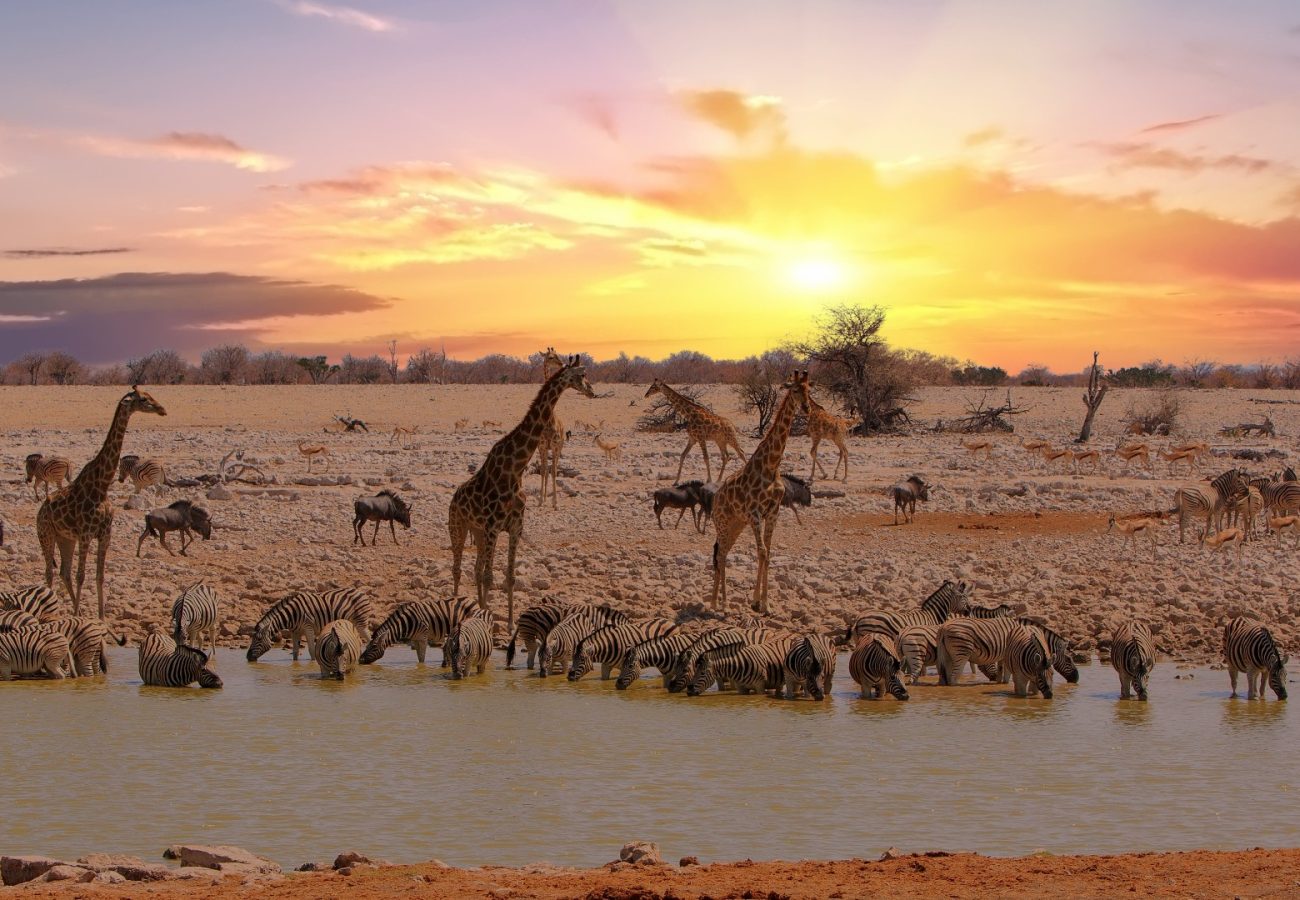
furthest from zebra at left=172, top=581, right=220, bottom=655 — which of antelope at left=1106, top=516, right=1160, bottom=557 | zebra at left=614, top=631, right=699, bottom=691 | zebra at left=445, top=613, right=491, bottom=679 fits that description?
antelope at left=1106, top=516, right=1160, bottom=557

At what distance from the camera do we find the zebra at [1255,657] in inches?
445

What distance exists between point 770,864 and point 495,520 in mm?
8269

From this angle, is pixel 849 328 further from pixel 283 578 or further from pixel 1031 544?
pixel 283 578

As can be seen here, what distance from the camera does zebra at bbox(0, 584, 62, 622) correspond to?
13.5 meters

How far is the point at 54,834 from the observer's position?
754cm

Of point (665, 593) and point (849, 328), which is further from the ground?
point (849, 328)

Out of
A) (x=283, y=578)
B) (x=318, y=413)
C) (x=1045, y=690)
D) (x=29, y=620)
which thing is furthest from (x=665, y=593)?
(x=318, y=413)

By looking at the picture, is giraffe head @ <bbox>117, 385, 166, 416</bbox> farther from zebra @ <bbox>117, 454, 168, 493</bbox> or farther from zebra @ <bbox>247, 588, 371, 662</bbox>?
zebra @ <bbox>117, 454, 168, 493</bbox>

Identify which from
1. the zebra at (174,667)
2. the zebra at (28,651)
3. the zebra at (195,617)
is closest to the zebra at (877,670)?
the zebra at (174,667)

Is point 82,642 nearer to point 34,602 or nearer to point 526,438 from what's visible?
point 34,602

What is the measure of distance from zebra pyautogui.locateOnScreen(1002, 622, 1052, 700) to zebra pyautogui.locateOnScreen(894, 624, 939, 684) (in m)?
0.69

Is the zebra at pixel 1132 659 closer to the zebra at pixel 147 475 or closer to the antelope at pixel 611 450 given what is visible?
the zebra at pixel 147 475

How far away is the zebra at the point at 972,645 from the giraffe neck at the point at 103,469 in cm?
844

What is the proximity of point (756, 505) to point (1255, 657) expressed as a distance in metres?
5.50
